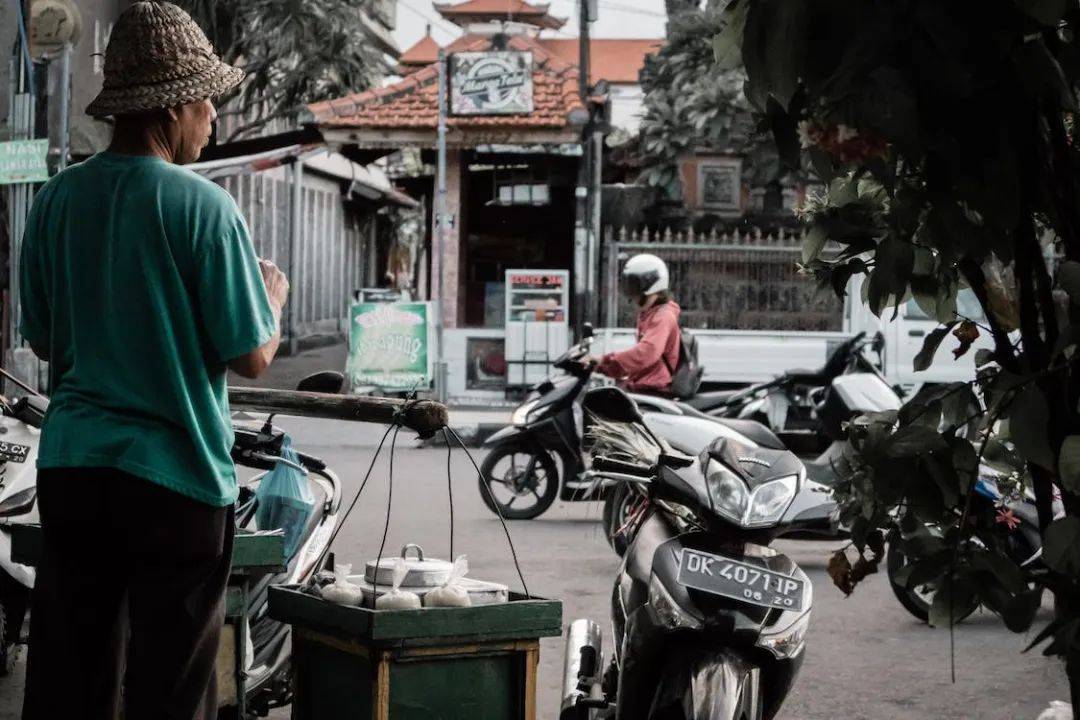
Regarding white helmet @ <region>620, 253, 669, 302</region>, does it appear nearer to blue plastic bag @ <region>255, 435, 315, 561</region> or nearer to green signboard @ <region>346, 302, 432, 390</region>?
blue plastic bag @ <region>255, 435, 315, 561</region>

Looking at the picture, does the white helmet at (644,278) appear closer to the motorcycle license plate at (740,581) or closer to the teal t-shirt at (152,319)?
the motorcycle license plate at (740,581)

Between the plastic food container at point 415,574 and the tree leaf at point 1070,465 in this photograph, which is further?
the plastic food container at point 415,574

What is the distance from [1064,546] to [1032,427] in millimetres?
163

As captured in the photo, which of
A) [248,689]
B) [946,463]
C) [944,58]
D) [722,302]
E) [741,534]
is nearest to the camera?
[944,58]

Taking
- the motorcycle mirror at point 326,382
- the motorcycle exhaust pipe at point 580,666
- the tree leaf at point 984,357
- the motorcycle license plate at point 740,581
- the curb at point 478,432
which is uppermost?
the tree leaf at point 984,357

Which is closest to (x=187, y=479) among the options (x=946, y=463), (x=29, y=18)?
(x=946, y=463)

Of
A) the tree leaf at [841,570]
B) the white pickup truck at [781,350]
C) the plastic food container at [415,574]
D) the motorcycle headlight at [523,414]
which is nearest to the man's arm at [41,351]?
the plastic food container at [415,574]

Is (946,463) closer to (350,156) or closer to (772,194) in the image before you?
(350,156)

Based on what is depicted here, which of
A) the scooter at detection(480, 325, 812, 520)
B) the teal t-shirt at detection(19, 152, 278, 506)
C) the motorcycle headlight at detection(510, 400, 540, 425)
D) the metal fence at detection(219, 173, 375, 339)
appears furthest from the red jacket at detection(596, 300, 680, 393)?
the metal fence at detection(219, 173, 375, 339)

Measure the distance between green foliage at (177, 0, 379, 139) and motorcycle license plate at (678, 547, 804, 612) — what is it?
20737 millimetres

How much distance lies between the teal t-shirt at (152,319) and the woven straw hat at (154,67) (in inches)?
5.3

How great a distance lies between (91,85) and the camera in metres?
22.8

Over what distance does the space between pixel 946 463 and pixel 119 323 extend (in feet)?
5.14

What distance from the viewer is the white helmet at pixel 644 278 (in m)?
9.91
